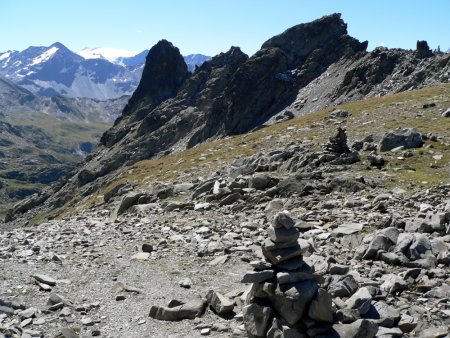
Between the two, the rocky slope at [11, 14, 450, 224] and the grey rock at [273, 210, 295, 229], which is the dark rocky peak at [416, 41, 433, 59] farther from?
the grey rock at [273, 210, 295, 229]

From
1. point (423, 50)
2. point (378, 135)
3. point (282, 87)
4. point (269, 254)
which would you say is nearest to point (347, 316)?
point (269, 254)

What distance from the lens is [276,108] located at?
139125 millimetres

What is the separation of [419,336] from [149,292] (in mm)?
10074

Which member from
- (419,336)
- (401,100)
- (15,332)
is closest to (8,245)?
(15,332)

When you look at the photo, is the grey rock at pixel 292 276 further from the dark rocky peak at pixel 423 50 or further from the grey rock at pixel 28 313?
the dark rocky peak at pixel 423 50

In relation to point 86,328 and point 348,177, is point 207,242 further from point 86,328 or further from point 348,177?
point 348,177

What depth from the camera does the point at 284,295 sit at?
1346 centimetres

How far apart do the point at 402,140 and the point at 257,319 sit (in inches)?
1094

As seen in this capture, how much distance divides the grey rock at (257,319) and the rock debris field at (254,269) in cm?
3

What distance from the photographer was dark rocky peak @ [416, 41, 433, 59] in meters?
111

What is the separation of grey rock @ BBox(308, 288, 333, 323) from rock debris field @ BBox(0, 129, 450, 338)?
0.04 metres

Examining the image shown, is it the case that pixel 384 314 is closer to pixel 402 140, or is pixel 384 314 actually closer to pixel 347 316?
pixel 347 316

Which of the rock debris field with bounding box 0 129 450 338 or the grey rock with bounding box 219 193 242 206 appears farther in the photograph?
the grey rock with bounding box 219 193 242 206

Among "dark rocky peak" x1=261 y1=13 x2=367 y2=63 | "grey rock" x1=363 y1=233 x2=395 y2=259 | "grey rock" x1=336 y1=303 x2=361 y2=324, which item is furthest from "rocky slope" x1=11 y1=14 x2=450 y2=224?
"grey rock" x1=336 y1=303 x2=361 y2=324
